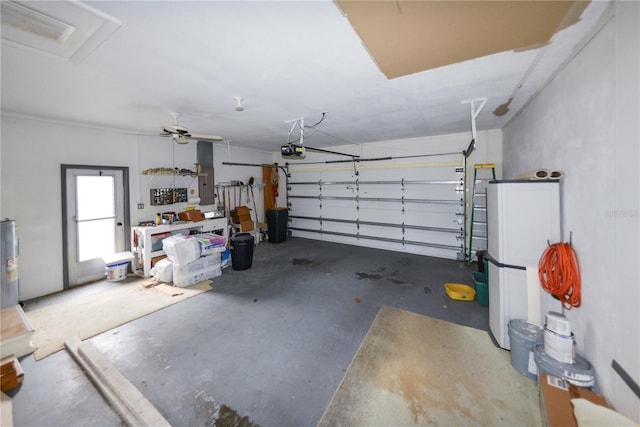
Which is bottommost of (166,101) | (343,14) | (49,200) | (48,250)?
(48,250)

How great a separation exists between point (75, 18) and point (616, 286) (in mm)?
3777

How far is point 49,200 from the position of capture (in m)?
3.86

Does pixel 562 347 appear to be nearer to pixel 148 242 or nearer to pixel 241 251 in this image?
pixel 241 251

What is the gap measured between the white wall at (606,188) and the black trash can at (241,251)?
4621 mm

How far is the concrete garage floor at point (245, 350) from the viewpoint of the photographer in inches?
74.3

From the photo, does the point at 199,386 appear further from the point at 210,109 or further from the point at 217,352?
the point at 210,109

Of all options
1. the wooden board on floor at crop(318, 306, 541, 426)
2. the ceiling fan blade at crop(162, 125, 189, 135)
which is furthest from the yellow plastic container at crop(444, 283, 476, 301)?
the ceiling fan blade at crop(162, 125, 189, 135)

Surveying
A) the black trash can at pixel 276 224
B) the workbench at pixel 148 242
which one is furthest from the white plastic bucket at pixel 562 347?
the black trash can at pixel 276 224

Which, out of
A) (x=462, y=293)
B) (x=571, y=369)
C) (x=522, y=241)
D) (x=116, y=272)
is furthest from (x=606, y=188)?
(x=116, y=272)

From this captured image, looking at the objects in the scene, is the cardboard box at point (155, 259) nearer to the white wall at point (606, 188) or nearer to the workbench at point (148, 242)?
the workbench at point (148, 242)

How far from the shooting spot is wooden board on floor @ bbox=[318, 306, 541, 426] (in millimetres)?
1787

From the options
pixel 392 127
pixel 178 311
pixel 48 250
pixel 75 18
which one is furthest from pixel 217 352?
pixel 392 127

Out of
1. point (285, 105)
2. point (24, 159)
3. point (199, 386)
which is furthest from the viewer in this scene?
point (24, 159)

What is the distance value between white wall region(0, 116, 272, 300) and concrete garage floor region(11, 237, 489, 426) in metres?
0.55
